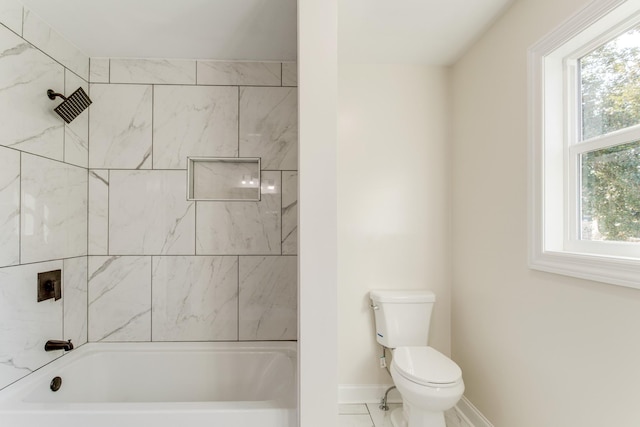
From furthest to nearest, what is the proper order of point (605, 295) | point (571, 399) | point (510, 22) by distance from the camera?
point (510, 22) → point (571, 399) → point (605, 295)

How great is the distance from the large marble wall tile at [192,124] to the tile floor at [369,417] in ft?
6.31

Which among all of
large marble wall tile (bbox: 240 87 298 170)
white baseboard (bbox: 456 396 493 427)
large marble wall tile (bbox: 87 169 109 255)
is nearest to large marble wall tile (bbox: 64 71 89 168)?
large marble wall tile (bbox: 87 169 109 255)

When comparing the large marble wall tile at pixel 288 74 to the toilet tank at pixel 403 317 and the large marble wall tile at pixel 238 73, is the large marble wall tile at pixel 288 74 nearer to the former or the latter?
the large marble wall tile at pixel 238 73

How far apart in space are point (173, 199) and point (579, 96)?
2401 millimetres

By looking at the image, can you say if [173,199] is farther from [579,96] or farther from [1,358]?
[579,96]

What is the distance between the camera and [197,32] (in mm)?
2059

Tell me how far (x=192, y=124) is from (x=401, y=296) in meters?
1.87

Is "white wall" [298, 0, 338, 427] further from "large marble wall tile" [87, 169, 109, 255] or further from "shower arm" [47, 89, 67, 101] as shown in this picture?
"large marble wall tile" [87, 169, 109, 255]

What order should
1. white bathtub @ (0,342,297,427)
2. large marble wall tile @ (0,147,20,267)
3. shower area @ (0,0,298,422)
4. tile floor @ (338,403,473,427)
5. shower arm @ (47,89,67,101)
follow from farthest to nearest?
shower area @ (0,0,298,422) < tile floor @ (338,403,473,427) < white bathtub @ (0,342,297,427) < shower arm @ (47,89,67,101) < large marble wall tile @ (0,147,20,267)

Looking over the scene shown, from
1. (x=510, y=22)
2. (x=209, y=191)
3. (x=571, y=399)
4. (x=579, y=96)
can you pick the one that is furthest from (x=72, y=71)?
(x=571, y=399)

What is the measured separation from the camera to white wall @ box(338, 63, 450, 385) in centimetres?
256

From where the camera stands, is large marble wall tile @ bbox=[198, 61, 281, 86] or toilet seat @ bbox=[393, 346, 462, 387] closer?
toilet seat @ bbox=[393, 346, 462, 387]

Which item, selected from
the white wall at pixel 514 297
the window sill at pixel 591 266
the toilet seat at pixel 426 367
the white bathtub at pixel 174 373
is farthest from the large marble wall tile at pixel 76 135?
the window sill at pixel 591 266

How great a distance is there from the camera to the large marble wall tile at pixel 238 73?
2420mm
